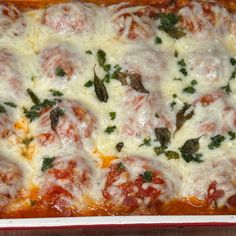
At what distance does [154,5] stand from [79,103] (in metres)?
1.22

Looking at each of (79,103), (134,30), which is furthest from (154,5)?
(79,103)

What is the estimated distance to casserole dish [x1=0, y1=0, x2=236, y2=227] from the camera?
134 inches

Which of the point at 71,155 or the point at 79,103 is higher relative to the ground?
the point at 79,103

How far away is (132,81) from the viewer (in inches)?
152

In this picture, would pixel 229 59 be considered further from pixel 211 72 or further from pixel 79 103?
pixel 79 103

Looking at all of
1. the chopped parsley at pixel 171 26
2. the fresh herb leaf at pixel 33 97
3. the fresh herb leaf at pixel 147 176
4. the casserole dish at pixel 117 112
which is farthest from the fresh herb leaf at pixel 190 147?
the fresh herb leaf at pixel 33 97

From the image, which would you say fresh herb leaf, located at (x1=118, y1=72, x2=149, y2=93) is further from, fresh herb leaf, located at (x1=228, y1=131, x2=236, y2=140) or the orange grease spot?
fresh herb leaf, located at (x1=228, y1=131, x2=236, y2=140)

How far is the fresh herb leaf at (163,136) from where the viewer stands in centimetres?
367

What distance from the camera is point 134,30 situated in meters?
4.12

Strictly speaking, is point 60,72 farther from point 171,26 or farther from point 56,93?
point 171,26

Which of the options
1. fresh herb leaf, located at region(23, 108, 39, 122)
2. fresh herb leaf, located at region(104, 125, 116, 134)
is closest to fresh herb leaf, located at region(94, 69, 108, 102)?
fresh herb leaf, located at region(104, 125, 116, 134)

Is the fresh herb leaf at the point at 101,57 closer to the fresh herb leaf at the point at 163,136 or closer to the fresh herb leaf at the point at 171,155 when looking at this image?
the fresh herb leaf at the point at 163,136

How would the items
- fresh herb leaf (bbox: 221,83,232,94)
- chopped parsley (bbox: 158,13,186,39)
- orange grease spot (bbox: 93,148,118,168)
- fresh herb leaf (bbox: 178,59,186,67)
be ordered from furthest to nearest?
chopped parsley (bbox: 158,13,186,39)
fresh herb leaf (bbox: 178,59,186,67)
fresh herb leaf (bbox: 221,83,232,94)
orange grease spot (bbox: 93,148,118,168)

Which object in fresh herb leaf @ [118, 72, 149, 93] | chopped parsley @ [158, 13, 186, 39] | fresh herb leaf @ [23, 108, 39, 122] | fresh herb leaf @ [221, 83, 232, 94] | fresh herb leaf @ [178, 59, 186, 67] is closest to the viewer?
fresh herb leaf @ [23, 108, 39, 122]
